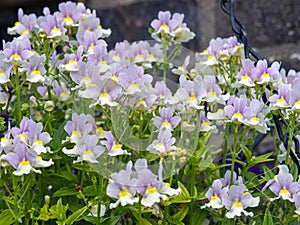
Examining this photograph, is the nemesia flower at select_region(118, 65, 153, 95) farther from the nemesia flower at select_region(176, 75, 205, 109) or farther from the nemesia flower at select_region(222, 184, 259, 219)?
the nemesia flower at select_region(222, 184, 259, 219)

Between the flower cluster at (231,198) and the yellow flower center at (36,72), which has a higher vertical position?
the yellow flower center at (36,72)

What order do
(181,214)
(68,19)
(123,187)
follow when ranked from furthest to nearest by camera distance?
(68,19) → (181,214) → (123,187)

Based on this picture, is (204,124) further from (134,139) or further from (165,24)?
(165,24)

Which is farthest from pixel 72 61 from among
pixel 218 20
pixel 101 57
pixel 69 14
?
pixel 218 20

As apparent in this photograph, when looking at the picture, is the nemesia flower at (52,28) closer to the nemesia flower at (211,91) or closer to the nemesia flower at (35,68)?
the nemesia flower at (35,68)

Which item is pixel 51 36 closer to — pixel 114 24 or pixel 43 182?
pixel 43 182

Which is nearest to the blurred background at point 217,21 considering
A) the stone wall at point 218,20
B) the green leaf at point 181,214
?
the stone wall at point 218,20
